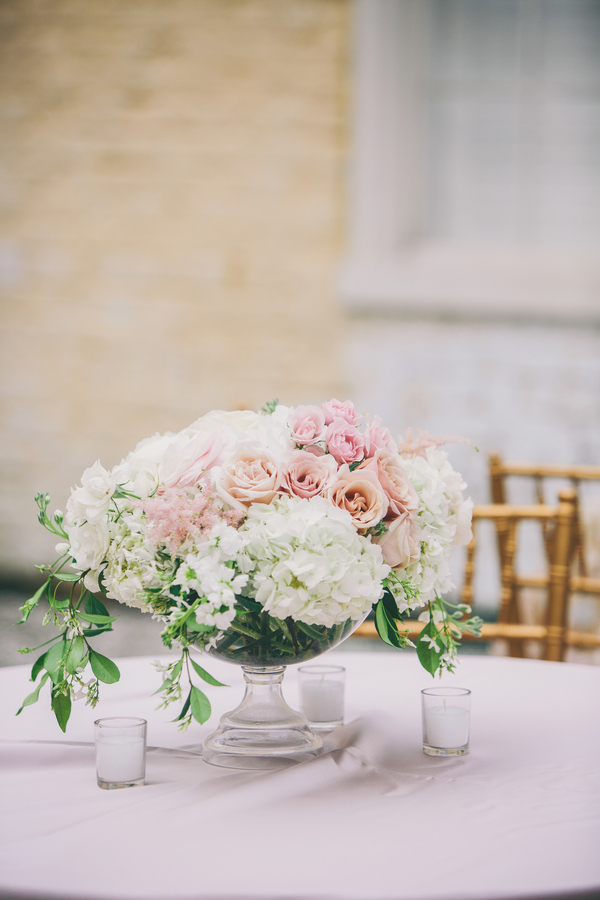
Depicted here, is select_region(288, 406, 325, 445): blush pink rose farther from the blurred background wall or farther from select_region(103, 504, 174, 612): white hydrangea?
the blurred background wall

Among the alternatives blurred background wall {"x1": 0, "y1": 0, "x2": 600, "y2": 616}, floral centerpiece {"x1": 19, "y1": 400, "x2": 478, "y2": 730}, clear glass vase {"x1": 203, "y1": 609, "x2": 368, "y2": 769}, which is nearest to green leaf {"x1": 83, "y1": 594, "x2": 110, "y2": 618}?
floral centerpiece {"x1": 19, "y1": 400, "x2": 478, "y2": 730}

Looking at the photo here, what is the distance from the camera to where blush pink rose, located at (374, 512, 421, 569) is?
964 millimetres

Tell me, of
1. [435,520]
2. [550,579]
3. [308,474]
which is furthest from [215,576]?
[550,579]

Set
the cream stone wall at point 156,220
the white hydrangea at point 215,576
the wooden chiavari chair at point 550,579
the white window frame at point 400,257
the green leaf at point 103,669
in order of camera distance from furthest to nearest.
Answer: the cream stone wall at point 156,220
the white window frame at point 400,257
the wooden chiavari chair at point 550,579
the green leaf at point 103,669
the white hydrangea at point 215,576

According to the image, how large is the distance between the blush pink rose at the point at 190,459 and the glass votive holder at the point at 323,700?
0.37 m

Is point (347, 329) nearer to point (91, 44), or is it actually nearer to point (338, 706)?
point (91, 44)

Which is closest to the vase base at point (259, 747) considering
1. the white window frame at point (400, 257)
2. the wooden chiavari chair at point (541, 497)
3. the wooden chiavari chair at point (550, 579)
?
the wooden chiavari chair at point (550, 579)

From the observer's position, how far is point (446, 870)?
2.27 feet

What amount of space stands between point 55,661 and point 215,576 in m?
0.22

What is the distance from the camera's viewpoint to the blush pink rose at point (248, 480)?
918 millimetres

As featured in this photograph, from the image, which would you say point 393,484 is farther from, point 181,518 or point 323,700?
point 323,700

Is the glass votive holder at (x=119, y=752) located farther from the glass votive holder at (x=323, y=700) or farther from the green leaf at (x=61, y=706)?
the glass votive holder at (x=323, y=700)

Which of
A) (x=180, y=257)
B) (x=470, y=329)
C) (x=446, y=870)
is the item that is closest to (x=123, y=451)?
(x=180, y=257)

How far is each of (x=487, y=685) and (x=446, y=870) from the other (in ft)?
2.28
